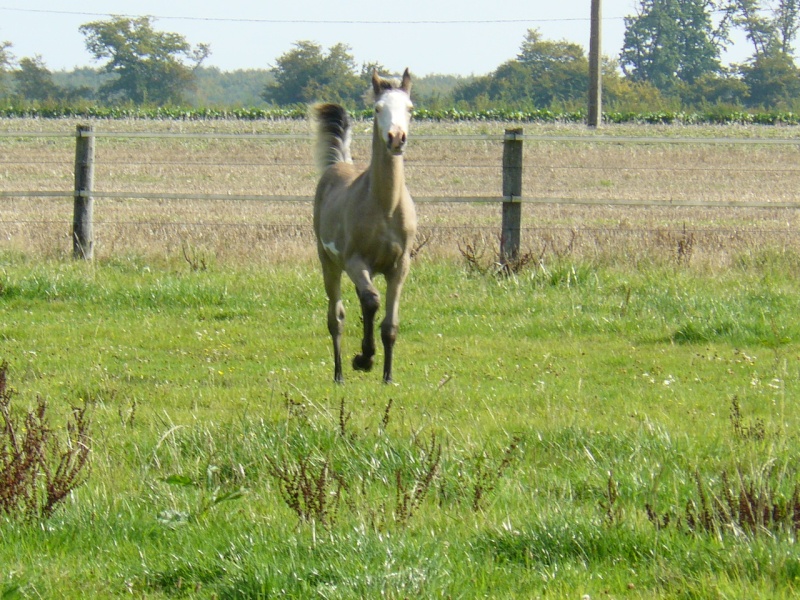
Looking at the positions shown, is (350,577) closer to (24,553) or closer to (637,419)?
(24,553)

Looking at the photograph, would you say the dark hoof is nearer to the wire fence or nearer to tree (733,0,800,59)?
the wire fence

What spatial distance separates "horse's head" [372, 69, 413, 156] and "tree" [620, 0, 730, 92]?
281 feet

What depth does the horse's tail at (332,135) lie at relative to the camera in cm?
941

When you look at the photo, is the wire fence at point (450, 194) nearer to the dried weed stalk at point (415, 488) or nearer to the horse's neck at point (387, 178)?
the horse's neck at point (387, 178)

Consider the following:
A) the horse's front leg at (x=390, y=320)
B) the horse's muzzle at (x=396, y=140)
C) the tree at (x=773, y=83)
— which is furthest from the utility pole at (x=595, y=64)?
the tree at (x=773, y=83)

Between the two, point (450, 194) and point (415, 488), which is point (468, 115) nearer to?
point (450, 194)

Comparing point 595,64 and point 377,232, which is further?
point 595,64

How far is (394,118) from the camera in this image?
7.02 m

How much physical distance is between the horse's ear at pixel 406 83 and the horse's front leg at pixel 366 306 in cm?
129

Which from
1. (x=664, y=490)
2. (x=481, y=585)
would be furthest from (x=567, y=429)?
(x=481, y=585)

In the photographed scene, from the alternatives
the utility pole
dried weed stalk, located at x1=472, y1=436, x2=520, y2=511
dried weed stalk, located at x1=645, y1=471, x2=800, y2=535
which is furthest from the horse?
the utility pole

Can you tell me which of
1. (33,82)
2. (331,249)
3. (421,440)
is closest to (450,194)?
(331,249)

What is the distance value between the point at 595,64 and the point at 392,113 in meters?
26.3

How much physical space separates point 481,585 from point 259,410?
2.98m
